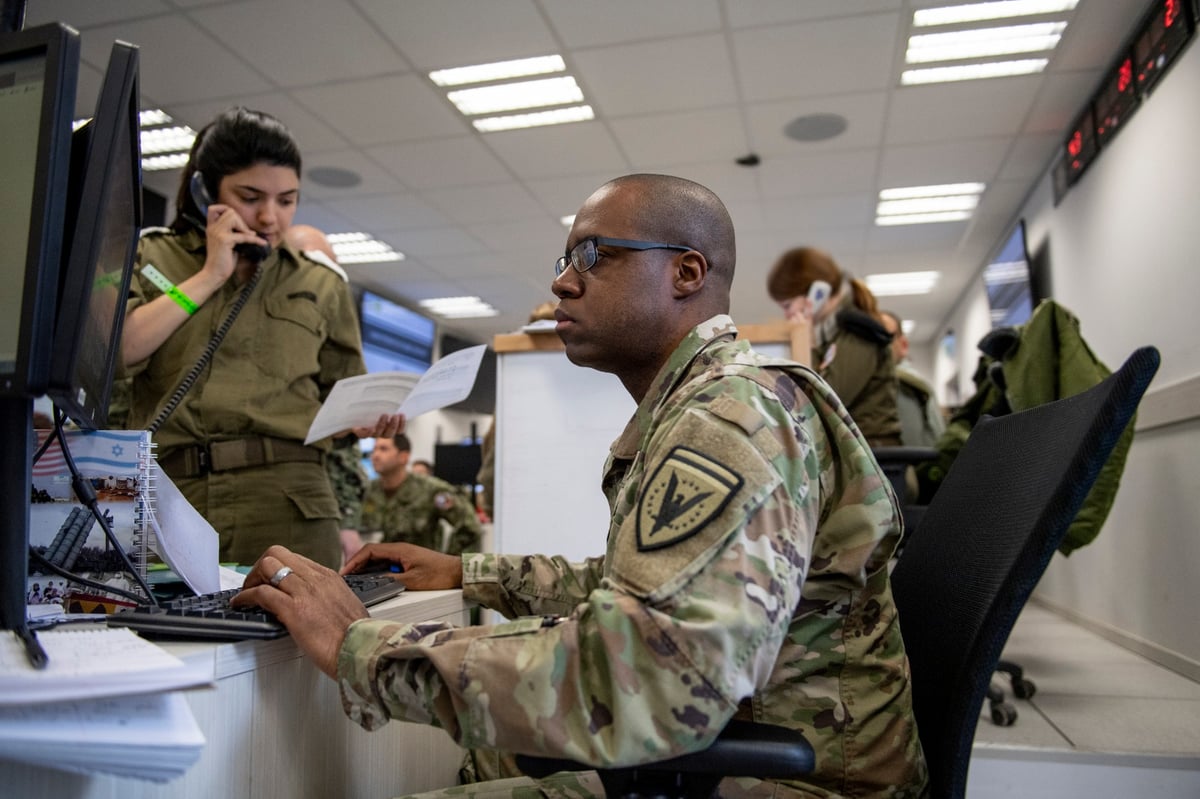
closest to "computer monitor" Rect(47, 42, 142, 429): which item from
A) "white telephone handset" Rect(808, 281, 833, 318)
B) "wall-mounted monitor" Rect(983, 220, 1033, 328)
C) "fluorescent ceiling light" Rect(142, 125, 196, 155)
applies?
"white telephone handset" Rect(808, 281, 833, 318)

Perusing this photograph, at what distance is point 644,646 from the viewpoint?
629 millimetres

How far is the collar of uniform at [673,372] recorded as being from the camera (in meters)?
0.94

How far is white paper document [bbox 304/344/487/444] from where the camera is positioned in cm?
Answer: 129

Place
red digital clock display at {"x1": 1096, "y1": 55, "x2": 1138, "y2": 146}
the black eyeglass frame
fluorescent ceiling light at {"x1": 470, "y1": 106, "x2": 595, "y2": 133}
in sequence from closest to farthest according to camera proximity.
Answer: the black eyeglass frame
red digital clock display at {"x1": 1096, "y1": 55, "x2": 1138, "y2": 146}
fluorescent ceiling light at {"x1": 470, "y1": 106, "x2": 595, "y2": 133}

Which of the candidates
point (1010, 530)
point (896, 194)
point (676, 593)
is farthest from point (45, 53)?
point (896, 194)

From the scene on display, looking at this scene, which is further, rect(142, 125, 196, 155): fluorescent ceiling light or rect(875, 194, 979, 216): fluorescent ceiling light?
rect(875, 194, 979, 216): fluorescent ceiling light

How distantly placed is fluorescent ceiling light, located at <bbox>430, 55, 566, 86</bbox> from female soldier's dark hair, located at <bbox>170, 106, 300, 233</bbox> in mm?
2501

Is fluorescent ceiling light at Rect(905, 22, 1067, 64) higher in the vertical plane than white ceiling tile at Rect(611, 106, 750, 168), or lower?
lower

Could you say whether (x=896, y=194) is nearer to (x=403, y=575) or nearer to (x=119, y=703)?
(x=403, y=575)

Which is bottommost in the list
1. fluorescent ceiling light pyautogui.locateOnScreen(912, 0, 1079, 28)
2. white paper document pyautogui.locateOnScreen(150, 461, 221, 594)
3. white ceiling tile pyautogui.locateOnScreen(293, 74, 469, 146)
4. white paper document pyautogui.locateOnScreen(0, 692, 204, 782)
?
white paper document pyautogui.locateOnScreen(0, 692, 204, 782)

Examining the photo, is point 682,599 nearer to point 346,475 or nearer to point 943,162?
point 346,475

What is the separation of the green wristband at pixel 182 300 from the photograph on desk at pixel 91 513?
0.55m

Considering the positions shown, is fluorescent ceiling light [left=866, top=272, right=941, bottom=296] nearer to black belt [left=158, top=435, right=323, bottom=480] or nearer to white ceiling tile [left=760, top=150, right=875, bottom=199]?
white ceiling tile [left=760, top=150, right=875, bottom=199]

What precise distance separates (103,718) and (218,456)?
989 mm
